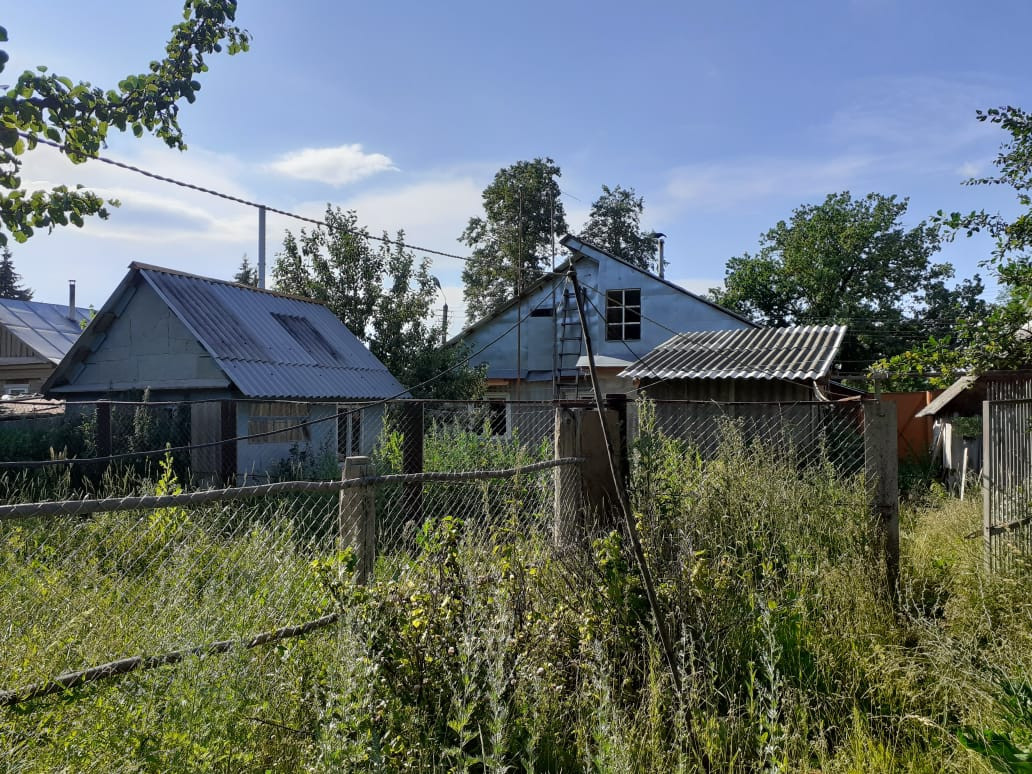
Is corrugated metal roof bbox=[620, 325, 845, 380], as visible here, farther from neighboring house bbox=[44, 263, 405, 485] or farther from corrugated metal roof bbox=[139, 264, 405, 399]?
corrugated metal roof bbox=[139, 264, 405, 399]

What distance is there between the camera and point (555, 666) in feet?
11.2

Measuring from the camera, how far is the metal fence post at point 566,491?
4.49 meters

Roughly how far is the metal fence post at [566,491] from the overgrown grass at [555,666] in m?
0.13

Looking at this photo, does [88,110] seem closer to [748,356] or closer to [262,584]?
[262,584]

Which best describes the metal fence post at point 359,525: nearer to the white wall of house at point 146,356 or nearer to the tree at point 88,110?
the tree at point 88,110

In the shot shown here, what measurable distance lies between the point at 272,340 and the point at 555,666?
12.9m

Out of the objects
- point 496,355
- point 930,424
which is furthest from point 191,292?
point 930,424

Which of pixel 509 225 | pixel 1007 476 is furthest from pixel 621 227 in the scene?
pixel 1007 476

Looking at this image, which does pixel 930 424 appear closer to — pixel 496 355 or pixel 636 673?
pixel 496 355

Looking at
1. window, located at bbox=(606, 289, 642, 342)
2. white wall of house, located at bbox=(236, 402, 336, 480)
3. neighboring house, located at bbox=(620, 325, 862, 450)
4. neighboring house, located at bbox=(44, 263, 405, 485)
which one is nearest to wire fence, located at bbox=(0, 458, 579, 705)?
neighboring house, located at bbox=(620, 325, 862, 450)

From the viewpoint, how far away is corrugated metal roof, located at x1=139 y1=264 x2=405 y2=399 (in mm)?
13422

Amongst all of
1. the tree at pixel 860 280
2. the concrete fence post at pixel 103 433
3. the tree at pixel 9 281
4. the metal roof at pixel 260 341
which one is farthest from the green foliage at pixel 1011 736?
the tree at pixel 9 281

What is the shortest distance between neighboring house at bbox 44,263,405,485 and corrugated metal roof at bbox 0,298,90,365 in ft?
51.1

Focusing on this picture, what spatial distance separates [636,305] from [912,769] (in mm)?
19546
